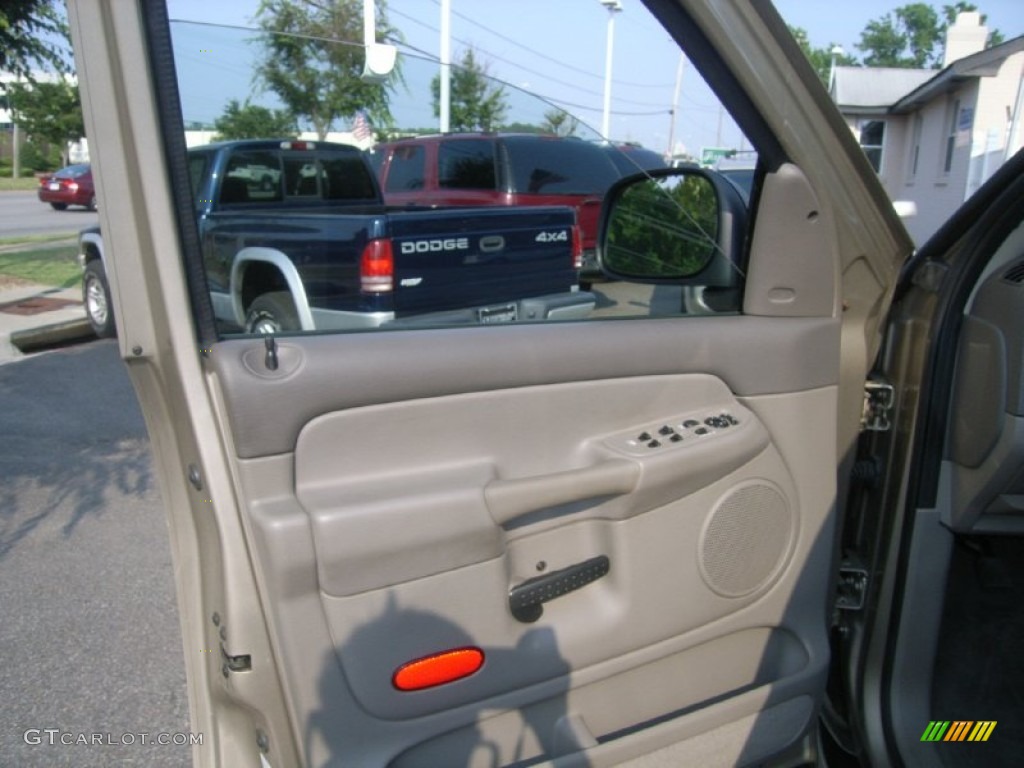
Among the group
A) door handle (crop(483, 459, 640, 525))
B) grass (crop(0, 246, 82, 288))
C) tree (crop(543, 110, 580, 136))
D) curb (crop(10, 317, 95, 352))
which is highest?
tree (crop(543, 110, 580, 136))

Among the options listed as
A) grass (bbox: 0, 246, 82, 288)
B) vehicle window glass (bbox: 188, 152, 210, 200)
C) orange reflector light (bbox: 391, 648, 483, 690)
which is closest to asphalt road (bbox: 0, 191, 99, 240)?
grass (bbox: 0, 246, 82, 288)

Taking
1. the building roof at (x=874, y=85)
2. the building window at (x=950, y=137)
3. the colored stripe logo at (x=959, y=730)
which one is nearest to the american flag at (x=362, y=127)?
the building roof at (x=874, y=85)

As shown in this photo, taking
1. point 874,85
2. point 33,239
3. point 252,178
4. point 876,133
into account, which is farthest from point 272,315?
point 33,239

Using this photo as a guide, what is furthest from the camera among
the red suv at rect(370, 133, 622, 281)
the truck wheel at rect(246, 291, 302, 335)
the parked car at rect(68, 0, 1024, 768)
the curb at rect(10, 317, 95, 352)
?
the curb at rect(10, 317, 95, 352)

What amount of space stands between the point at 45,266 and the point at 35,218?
437 inches

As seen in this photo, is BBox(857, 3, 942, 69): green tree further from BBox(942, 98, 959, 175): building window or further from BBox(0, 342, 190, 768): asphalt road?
BBox(0, 342, 190, 768): asphalt road

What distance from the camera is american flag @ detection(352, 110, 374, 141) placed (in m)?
1.83

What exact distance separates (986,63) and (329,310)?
212 centimetres

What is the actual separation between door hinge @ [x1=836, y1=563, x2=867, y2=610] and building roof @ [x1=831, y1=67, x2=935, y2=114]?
1203 mm

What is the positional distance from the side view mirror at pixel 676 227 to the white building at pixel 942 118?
12.7 inches

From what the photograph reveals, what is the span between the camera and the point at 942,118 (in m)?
3.59

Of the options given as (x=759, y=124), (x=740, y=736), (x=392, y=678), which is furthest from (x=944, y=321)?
(x=392, y=678)

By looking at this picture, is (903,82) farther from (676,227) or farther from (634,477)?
(634,477)

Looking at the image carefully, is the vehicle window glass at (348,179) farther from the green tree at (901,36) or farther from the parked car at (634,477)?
the green tree at (901,36)
